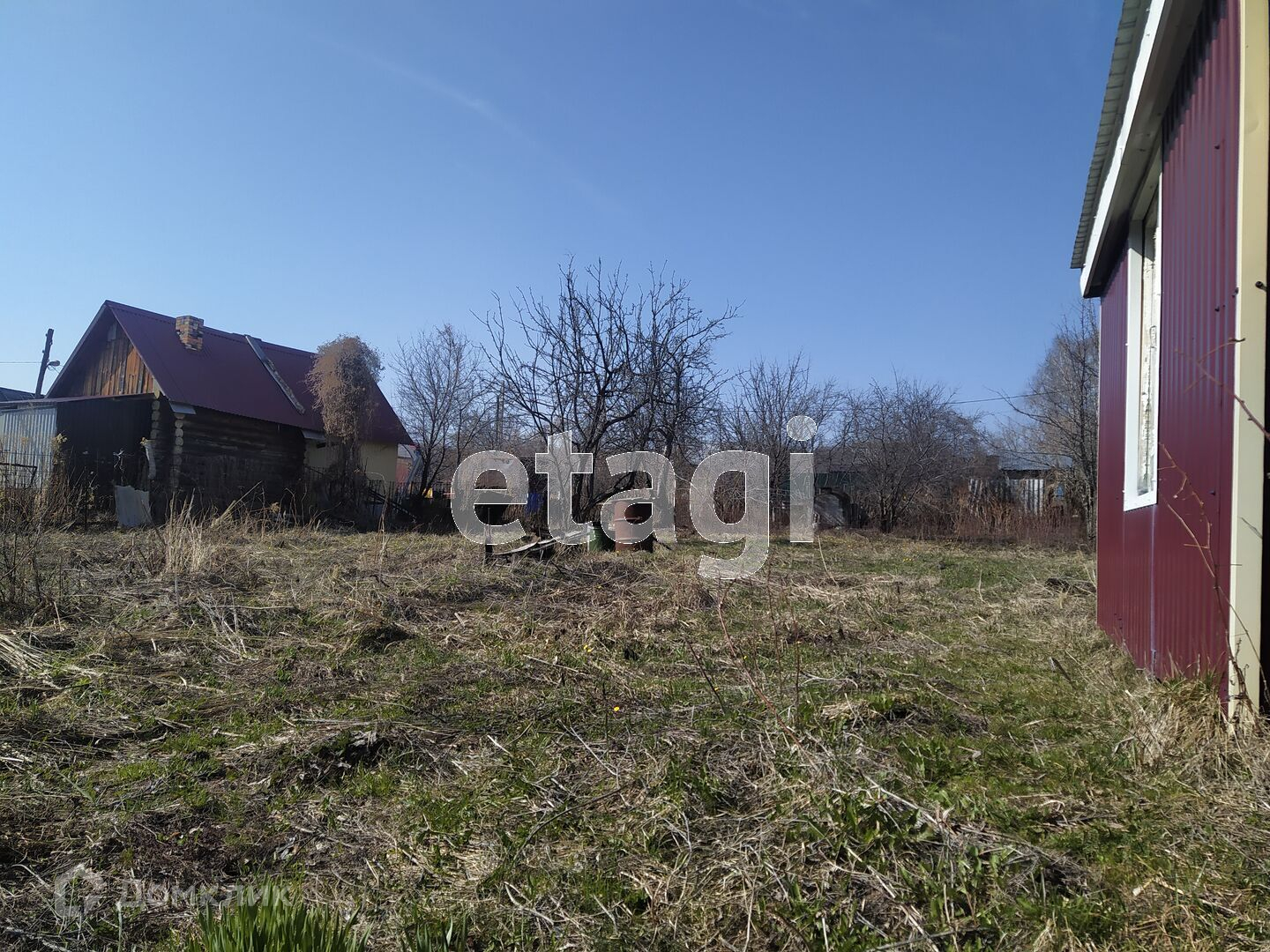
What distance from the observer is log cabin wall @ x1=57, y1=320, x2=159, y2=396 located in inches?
725

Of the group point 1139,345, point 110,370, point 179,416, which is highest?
point 110,370

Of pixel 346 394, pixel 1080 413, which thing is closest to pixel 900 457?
pixel 1080 413

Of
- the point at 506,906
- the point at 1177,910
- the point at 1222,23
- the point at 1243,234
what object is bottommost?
the point at 506,906

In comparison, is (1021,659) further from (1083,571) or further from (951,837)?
(1083,571)

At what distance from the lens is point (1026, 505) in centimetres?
2025

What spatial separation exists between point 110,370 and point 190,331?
1980 millimetres

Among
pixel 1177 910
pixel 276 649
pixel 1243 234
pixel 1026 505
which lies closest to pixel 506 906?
pixel 1177 910

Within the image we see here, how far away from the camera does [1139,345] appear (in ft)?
16.3

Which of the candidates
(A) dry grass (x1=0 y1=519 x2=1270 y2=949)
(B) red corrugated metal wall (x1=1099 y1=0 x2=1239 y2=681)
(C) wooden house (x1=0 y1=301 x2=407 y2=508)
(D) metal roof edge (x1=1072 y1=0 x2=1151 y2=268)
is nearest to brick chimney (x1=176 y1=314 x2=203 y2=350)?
(C) wooden house (x1=0 y1=301 x2=407 y2=508)

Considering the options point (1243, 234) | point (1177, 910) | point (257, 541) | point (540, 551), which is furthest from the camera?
point (257, 541)

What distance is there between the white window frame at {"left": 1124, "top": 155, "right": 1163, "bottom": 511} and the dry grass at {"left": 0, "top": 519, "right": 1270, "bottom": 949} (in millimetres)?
1078

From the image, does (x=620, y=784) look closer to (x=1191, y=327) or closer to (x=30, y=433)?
(x=1191, y=327)

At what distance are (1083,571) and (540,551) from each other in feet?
22.4

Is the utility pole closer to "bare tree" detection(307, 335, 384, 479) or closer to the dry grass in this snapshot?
"bare tree" detection(307, 335, 384, 479)
